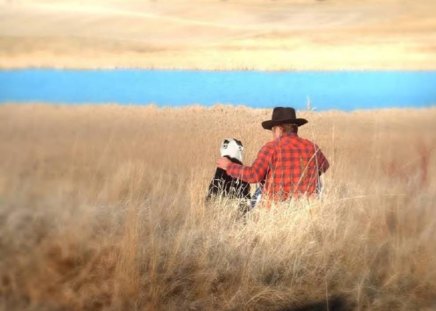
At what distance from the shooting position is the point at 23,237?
211 inches

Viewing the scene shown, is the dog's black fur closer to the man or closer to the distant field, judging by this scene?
the man

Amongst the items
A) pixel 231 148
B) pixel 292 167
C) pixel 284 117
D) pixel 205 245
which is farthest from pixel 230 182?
pixel 205 245

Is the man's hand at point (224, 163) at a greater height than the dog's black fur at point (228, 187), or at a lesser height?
greater

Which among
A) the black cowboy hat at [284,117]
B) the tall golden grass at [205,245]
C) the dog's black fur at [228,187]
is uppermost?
the black cowboy hat at [284,117]

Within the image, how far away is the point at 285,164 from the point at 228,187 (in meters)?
0.59

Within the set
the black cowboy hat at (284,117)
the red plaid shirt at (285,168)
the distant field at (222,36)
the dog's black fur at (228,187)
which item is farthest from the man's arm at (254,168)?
the distant field at (222,36)

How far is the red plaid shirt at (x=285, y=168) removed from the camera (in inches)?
236

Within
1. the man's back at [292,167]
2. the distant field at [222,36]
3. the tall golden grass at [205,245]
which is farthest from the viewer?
the distant field at [222,36]

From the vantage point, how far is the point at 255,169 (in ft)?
19.6

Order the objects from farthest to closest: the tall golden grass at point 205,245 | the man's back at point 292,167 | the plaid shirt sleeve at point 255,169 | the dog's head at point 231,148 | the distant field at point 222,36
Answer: the distant field at point 222,36, the dog's head at point 231,148, the man's back at point 292,167, the plaid shirt sleeve at point 255,169, the tall golden grass at point 205,245

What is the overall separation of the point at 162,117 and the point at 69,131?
3554 mm

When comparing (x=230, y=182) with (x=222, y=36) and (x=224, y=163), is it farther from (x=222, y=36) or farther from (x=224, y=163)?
(x=222, y=36)

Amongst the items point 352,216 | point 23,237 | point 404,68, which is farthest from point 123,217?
point 404,68

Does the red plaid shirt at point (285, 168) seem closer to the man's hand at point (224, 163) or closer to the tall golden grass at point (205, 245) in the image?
the man's hand at point (224, 163)
